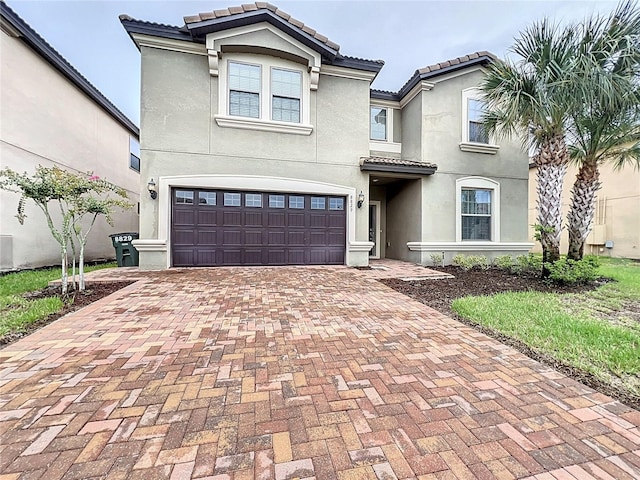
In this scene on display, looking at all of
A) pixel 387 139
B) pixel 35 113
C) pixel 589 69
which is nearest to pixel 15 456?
pixel 589 69

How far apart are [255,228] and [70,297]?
16.3 ft

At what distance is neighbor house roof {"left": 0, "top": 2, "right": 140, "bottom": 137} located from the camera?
7.68 metres

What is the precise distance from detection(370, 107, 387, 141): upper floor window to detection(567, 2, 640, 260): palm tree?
6014mm

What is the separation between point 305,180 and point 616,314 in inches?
314

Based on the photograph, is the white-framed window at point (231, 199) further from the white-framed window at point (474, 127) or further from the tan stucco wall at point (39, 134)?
the white-framed window at point (474, 127)

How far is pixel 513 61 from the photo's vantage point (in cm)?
772

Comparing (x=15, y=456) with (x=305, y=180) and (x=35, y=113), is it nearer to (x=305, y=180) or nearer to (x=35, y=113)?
(x=305, y=180)

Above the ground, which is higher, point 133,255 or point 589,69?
point 589,69

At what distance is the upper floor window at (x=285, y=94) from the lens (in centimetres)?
932

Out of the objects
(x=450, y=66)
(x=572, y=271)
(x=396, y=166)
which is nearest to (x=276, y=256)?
(x=396, y=166)

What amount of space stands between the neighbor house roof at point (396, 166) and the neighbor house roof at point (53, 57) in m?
10.6

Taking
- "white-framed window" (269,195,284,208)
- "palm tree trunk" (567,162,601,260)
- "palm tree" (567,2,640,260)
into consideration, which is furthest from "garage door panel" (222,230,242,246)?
"palm tree trunk" (567,162,601,260)

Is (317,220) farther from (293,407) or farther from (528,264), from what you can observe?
(293,407)

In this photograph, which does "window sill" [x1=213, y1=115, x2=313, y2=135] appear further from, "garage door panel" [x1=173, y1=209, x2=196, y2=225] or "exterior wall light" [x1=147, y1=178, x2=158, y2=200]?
"garage door panel" [x1=173, y1=209, x2=196, y2=225]
